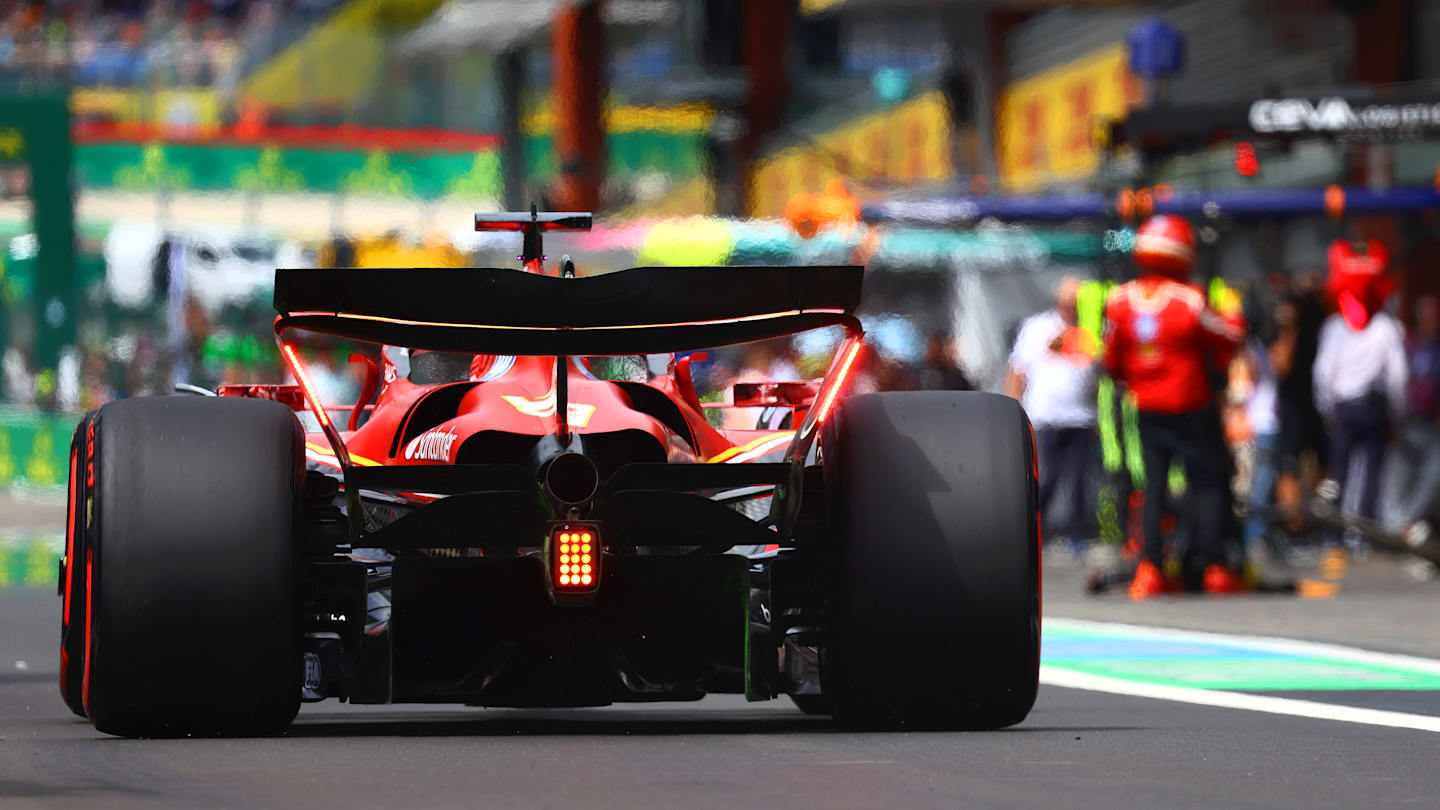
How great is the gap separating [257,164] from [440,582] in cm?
4212

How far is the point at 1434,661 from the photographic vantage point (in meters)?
11.3

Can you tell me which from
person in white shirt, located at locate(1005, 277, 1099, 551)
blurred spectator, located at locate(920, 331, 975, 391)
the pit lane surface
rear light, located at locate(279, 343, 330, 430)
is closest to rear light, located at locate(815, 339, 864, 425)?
the pit lane surface

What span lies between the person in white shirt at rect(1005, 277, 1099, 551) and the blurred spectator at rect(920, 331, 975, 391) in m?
0.39

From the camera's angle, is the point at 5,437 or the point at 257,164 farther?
the point at 257,164

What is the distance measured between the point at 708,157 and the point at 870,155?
2.47 metres

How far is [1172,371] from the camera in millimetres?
15648

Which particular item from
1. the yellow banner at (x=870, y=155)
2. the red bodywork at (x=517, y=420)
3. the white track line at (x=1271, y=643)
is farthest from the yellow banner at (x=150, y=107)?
the red bodywork at (x=517, y=420)

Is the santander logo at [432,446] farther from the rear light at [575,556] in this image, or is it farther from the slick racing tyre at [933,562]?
the slick racing tyre at [933,562]

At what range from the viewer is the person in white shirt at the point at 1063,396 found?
20.4m

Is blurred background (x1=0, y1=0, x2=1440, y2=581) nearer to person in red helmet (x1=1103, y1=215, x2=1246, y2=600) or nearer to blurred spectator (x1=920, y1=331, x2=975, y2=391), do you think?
blurred spectator (x1=920, y1=331, x2=975, y2=391)

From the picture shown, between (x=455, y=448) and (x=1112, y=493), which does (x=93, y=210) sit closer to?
(x=1112, y=493)

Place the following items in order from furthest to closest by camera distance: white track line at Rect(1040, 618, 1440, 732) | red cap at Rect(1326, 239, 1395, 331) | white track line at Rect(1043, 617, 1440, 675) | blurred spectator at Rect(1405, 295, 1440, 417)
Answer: red cap at Rect(1326, 239, 1395, 331) < blurred spectator at Rect(1405, 295, 1440, 417) < white track line at Rect(1043, 617, 1440, 675) < white track line at Rect(1040, 618, 1440, 732)

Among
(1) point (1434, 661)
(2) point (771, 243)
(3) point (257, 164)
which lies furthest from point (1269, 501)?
(3) point (257, 164)

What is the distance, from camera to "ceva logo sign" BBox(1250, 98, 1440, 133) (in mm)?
18188
